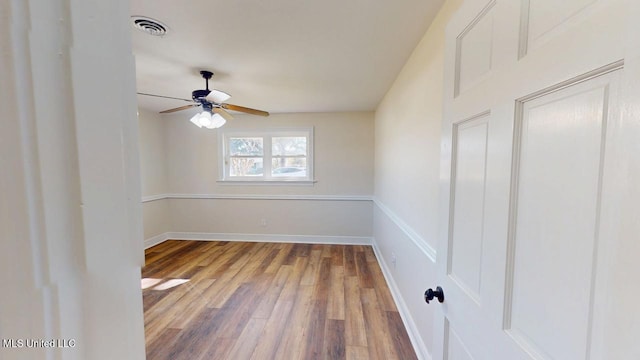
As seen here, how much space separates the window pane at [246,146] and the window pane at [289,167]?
A: 0.33 meters

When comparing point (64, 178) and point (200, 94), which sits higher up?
point (200, 94)

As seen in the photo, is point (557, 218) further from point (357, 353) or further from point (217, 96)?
point (217, 96)

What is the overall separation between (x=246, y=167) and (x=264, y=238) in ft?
4.06

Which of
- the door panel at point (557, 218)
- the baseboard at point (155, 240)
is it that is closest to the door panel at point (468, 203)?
the door panel at point (557, 218)

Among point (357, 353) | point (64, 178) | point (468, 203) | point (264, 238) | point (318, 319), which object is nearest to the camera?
point (64, 178)

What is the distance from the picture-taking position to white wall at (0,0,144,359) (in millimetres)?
225

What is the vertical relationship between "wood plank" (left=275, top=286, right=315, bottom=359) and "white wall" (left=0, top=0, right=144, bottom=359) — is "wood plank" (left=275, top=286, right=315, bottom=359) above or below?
below

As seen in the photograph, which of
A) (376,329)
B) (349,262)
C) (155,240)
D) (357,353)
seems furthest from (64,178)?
(155,240)

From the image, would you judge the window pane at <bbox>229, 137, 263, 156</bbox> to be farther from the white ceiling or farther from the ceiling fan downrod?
the ceiling fan downrod

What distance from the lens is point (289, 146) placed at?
429 centimetres

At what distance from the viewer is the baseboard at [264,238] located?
13.9 ft

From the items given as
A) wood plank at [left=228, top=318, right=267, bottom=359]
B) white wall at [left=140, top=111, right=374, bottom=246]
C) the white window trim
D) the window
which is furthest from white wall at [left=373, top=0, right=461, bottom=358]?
the window

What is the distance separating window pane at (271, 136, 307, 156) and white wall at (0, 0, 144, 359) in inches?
157

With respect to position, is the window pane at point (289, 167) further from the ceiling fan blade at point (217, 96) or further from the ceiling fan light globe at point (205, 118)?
the ceiling fan blade at point (217, 96)
